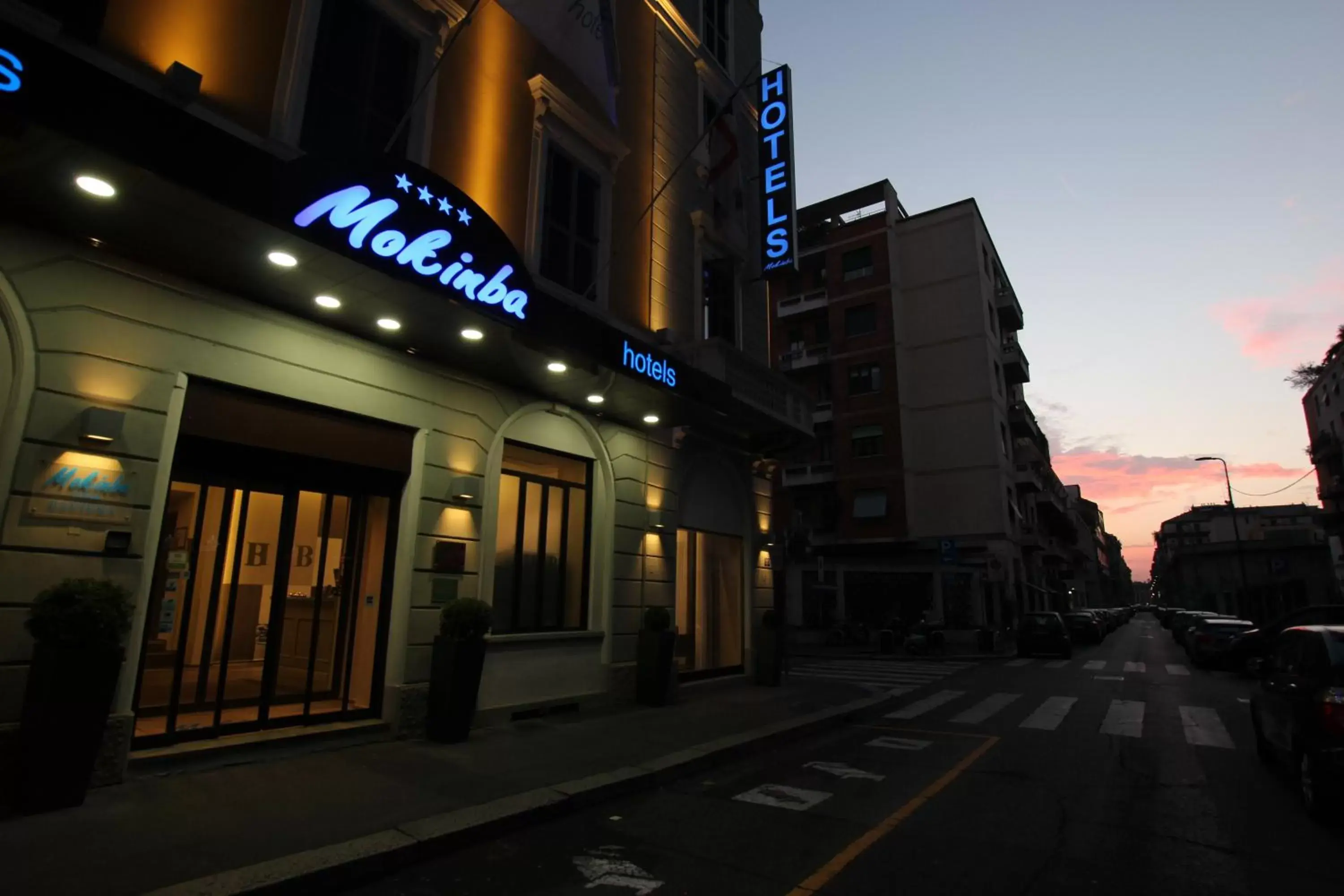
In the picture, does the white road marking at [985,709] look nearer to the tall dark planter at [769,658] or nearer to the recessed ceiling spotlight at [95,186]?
the tall dark planter at [769,658]

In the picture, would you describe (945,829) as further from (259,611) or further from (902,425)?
(902,425)

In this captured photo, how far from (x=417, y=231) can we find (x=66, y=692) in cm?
478

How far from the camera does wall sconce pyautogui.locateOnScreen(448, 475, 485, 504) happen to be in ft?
29.0

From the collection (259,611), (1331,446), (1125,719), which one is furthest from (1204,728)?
A: (1331,446)

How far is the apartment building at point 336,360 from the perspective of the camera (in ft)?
18.5

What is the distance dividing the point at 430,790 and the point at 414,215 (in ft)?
17.6

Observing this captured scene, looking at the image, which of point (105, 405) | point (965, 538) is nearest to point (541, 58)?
point (105, 405)

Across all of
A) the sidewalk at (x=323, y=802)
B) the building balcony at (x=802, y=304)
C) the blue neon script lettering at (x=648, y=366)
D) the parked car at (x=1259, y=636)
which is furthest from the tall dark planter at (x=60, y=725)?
the building balcony at (x=802, y=304)

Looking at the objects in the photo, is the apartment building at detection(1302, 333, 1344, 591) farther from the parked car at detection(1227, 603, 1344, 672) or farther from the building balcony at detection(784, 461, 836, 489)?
the building balcony at detection(784, 461, 836, 489)

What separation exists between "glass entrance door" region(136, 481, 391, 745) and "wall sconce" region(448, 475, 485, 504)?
0.84 metres

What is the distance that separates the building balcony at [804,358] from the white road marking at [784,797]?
3477 cm

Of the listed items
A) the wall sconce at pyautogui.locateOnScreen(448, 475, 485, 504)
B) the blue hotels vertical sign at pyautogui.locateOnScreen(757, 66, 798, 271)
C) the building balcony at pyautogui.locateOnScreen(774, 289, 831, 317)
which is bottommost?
the wall sconce at pyautogui.locateOnScreen(448, 475, 485, 504)

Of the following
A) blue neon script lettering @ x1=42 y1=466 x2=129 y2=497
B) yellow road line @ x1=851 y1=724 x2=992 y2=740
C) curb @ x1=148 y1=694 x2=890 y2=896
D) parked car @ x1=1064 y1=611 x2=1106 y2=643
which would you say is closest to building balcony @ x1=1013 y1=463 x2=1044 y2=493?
parked car @ x1=1064 y1=611 x2=1106 y2=643

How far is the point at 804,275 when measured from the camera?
141ft
